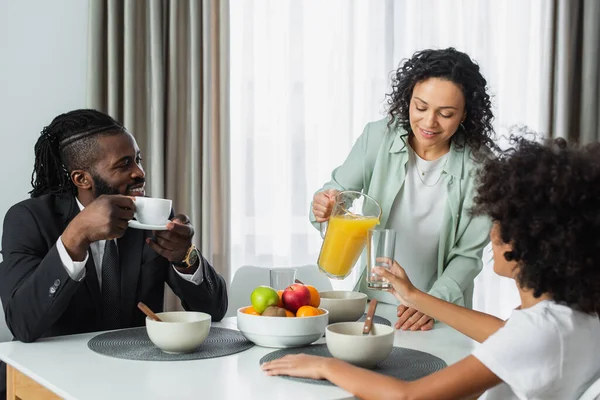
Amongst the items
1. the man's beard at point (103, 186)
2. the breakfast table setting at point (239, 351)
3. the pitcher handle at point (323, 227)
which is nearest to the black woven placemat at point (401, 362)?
the breakfast table setting at point (239, 351)

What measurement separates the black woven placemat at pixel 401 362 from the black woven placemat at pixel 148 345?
0.11 m

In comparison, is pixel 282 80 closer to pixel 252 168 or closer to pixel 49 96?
pixel 252 168

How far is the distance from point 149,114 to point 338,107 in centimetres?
99

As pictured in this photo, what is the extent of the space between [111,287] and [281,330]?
1.78 ft

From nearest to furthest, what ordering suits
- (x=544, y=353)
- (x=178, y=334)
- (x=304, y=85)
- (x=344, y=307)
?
1. (x=544, y=353)
2. (x=178, y=334)
3. (x=344, y=307)
4. (x=304, y=85)

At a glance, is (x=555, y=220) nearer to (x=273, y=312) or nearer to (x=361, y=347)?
(x=361, y=347)

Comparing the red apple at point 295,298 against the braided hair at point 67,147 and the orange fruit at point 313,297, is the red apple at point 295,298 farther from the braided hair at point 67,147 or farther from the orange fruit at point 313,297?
the braided hair at point 67,147

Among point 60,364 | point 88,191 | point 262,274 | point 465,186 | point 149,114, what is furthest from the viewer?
point 149,114

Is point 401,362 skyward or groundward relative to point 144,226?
groundward

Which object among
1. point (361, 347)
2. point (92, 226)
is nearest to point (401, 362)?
point (361, 347)

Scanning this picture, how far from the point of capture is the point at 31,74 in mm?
2721

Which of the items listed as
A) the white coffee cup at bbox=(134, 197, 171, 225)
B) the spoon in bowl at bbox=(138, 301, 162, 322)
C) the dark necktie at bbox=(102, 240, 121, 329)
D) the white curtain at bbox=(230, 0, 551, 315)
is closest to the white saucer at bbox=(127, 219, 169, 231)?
the white coffee cup at bbox=(134, 197, 171, 225)

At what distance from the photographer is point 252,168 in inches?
131

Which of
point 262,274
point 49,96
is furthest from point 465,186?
point 49,96
